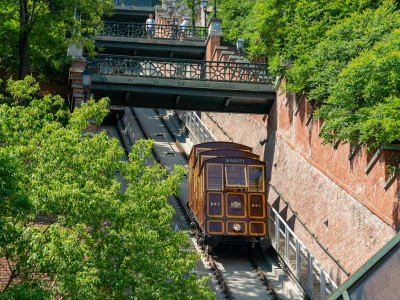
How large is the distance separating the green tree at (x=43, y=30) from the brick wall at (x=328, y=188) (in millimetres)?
7275

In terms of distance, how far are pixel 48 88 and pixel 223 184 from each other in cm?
947

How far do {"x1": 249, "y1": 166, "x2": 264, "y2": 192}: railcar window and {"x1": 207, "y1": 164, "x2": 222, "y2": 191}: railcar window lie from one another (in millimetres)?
966

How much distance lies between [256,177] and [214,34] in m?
17.2

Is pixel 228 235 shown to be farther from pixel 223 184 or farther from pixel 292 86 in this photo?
pixel 292 86

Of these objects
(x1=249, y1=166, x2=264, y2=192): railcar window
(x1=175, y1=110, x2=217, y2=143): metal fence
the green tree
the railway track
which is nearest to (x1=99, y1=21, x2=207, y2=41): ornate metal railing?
(x1=175, y1=110, x2=217, y2=143): metal fence

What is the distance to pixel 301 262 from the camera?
64.5ft

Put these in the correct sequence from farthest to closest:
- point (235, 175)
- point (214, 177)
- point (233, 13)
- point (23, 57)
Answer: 1. point (233, 13)
2. point (23, 57)
3. point (235, 175)
4. point (214, 177)

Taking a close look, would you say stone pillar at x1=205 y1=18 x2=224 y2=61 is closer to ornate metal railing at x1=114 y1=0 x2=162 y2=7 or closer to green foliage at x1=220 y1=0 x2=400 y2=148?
green foliage at x1=220 y1=0 x2=400 y2=148

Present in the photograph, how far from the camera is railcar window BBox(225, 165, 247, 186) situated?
74.5 feet

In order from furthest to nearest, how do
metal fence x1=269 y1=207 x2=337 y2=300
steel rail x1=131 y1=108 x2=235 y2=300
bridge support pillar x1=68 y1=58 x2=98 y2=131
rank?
bridge support pillar x1=68 y1=58 x2=98 y2=131, steel rail x1=131 y1=108 x2=235 y2=300, metal fence x1=269 y1=207 x2=337 y2=300

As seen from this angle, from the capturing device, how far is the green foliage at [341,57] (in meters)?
17.9

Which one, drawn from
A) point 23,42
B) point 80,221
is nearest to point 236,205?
point 23,42

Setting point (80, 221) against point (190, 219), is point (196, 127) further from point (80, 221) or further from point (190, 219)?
point (80, 221)

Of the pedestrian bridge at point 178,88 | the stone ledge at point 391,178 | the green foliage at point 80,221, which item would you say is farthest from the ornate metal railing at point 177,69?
the green foliage at point 80,221
